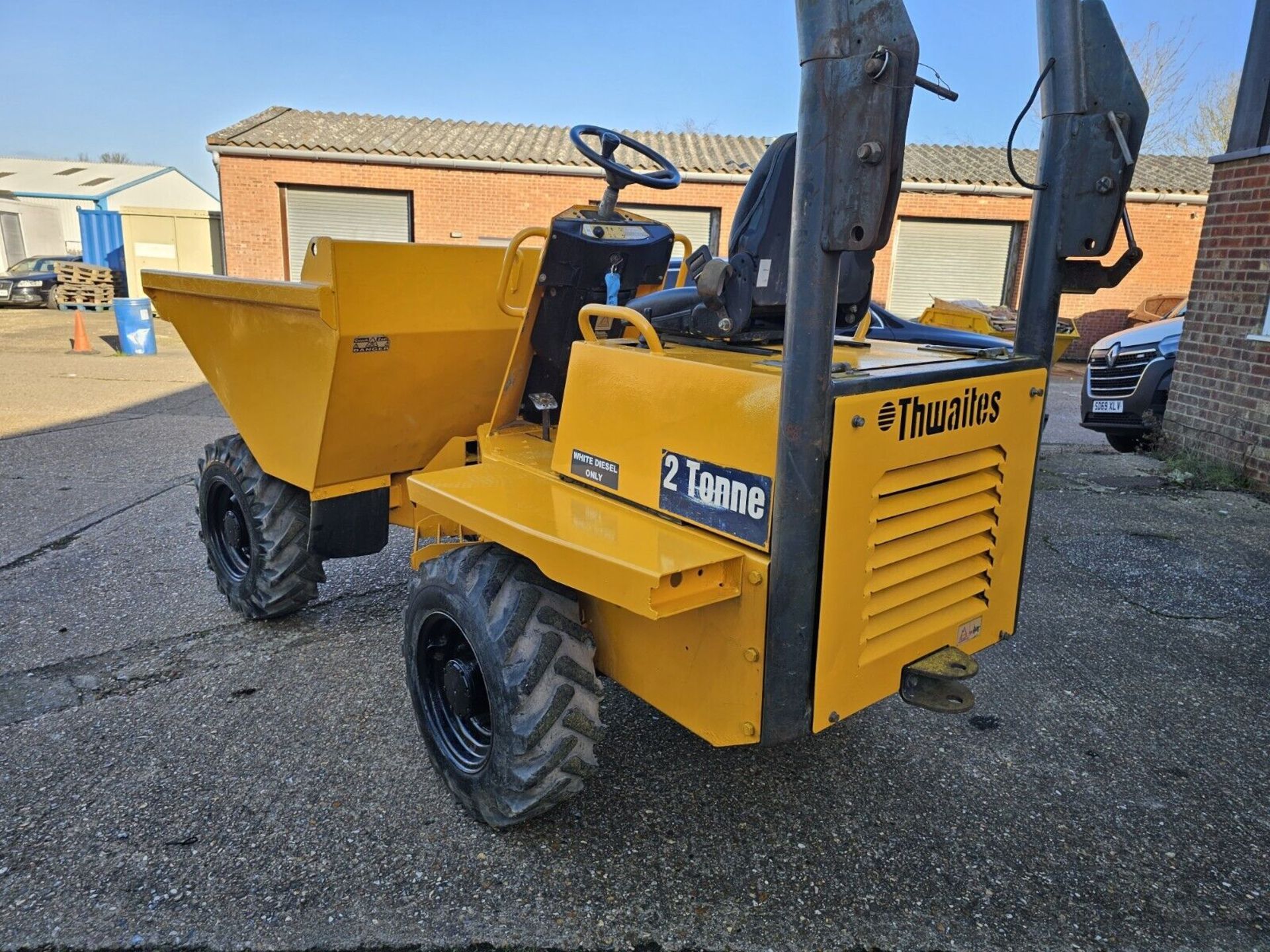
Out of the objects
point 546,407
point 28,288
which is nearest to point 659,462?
point 546,407

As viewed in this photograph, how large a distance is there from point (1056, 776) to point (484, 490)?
2.31 metres

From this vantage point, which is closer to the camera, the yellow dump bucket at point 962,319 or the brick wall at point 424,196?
the yellow dump bucket at point 962,319

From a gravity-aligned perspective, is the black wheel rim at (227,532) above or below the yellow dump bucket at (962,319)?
A: below

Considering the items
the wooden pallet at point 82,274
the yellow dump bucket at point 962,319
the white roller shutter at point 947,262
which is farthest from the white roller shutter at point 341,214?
the yellow dump bucket at point 962,319

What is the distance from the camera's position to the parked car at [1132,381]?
845 centimetres

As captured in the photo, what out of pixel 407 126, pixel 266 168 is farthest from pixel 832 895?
pixel 407 126

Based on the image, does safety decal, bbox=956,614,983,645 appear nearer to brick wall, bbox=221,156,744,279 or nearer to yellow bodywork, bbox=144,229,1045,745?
yellow bodywork, bbox=144,229,1045,745

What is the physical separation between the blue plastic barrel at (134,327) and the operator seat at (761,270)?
590 inches

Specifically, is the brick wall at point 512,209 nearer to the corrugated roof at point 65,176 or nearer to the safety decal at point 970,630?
the safety decal at point 970,630

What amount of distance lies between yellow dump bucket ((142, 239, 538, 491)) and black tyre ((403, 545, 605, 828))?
3.45 feet

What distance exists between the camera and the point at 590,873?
8.65 ft

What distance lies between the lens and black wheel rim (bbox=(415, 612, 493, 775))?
2.84 m

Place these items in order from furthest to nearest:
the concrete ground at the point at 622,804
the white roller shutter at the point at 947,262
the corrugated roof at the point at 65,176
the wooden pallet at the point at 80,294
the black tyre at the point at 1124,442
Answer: the corrugated roof at the point at 65,176 → the wooden pallet at the point at 80,294 → the white roller shutter at the point at 947,262 → the black tyre at the point at 1124,442 → the concrete ground at the point at 622,804

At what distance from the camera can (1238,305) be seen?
736 centimetres
